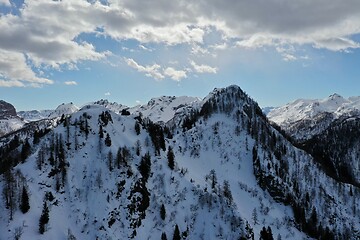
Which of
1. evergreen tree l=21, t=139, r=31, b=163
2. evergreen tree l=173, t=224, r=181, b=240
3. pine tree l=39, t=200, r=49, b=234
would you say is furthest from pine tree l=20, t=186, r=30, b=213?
evergreen tree l=173, t=224, r=181, b=240

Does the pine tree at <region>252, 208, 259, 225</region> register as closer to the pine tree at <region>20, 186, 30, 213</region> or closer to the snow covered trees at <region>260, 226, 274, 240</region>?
the snow covered trees at <region>260, 226, 274, 240</region>

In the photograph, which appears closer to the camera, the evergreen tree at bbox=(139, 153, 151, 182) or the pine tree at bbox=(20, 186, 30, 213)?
the pine tree at bbox=(20, 186, 30, 213)

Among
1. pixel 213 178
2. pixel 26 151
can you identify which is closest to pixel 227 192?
pixel 213 178

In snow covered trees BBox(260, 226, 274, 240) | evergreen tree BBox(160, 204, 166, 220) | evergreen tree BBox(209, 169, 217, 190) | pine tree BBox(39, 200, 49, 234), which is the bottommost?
snow covered trees BBox(260, 226, 274, 240)

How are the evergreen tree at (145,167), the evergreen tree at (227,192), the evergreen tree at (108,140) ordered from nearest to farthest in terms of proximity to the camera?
the evergreen tree at (145,167), the evergreen tree at (108,140), the evergreen tree at (227,192)

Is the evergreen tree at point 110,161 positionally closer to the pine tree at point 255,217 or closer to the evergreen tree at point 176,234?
the evergreen tree at point 176,234

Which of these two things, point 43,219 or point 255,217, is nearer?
point 43,219

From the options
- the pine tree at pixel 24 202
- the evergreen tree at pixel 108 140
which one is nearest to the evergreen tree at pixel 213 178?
the evergreen tree at pixel 108 140

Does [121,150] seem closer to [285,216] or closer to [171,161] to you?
[171,161]

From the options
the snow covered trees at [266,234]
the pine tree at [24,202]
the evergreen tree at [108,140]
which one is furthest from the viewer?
the evergreen tree at [108,140]

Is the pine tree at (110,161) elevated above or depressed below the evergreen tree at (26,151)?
below

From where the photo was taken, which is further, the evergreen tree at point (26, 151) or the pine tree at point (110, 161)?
the pine tree at point (110, 161)

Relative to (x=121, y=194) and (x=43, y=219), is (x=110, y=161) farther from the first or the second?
(x=43, y=219)

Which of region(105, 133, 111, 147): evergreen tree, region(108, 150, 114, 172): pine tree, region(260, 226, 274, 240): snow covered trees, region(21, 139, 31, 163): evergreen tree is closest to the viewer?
region(21, 139, 31, 163): evergreen tree
